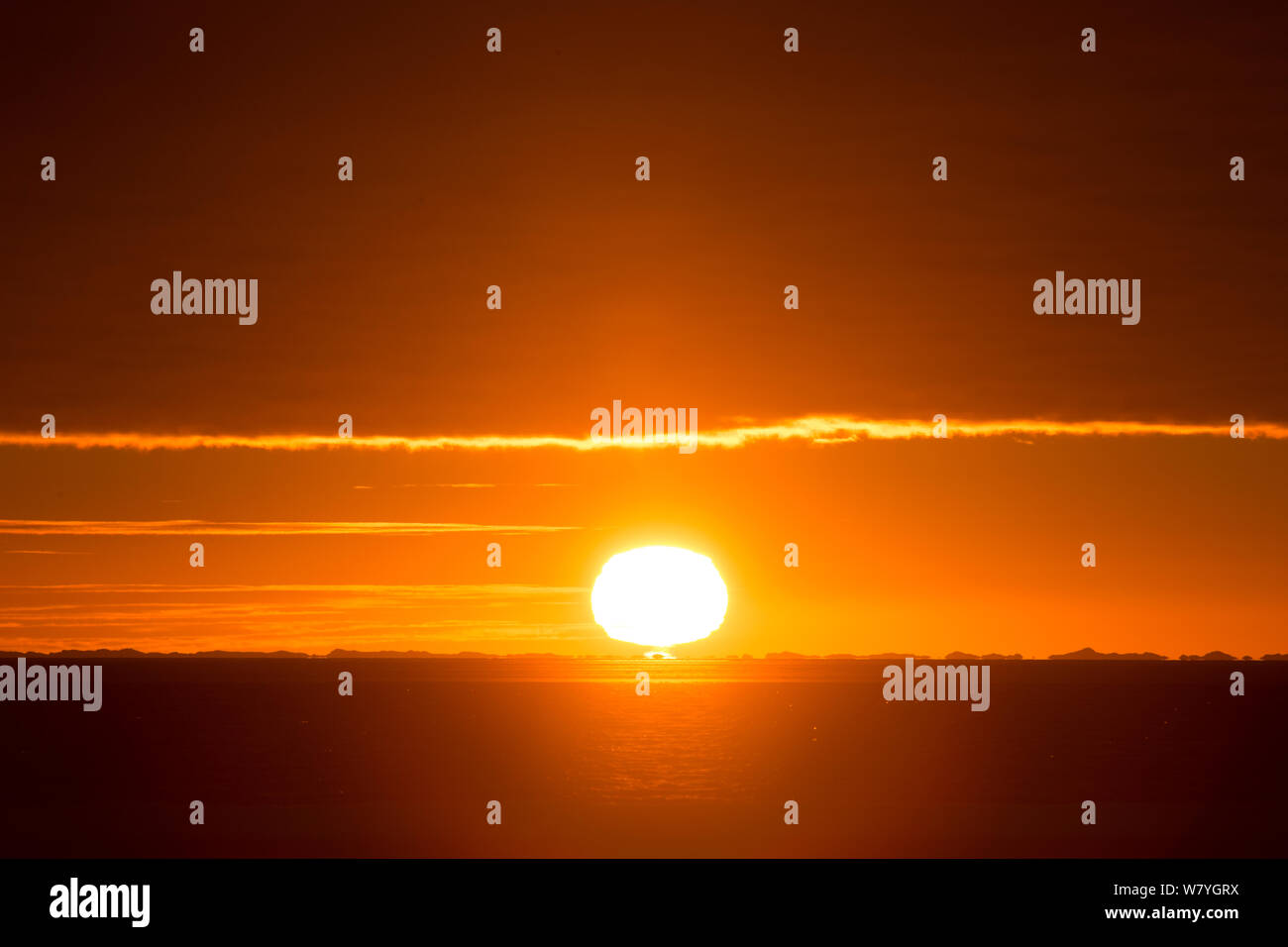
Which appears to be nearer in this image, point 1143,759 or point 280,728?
point 1143,759

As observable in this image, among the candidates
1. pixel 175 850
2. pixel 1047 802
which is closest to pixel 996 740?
pixel 1047 802

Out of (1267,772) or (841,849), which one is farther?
(1267,772)

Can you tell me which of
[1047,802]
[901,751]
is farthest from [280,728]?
[1047,802]

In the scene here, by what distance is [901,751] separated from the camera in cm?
10800
